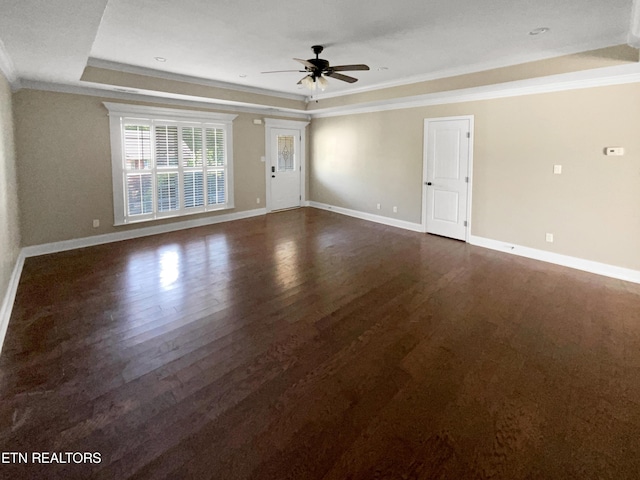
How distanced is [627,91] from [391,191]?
153 inches

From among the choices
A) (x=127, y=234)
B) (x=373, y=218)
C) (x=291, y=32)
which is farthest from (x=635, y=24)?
(x=127, y=234)

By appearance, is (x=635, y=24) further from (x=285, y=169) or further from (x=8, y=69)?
(x=285, y=169)

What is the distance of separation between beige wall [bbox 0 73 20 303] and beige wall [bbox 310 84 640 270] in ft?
19.5

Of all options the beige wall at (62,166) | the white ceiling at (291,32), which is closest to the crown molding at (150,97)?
the beige wall at (62,166)

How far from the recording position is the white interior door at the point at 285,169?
27.7ft

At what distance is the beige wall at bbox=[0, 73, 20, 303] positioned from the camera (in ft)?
10.7

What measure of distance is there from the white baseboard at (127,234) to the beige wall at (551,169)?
372 cm

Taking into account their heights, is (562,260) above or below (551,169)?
below

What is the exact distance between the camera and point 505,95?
204 inches

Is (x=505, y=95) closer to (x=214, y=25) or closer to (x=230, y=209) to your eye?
(x=214, y=25)

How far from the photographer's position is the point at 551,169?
484 centimetres

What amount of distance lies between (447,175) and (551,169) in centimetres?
165

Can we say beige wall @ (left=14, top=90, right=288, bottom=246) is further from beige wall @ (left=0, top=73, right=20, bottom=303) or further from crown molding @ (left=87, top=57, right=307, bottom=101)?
crown molding @ (left=87, top=57, right=307, bottom=101)

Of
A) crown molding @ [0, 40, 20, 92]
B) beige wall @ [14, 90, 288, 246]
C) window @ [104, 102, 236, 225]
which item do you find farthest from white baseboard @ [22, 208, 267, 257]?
crown molding @ [0, 40, 20, 92]
